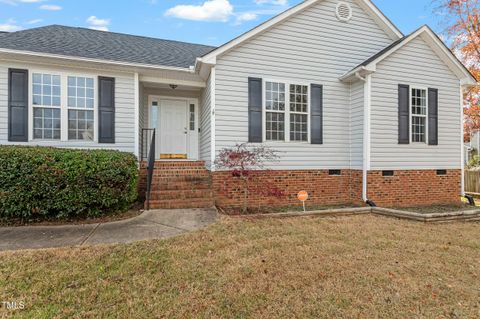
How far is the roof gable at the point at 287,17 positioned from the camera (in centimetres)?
697

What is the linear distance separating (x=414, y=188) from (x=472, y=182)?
6149 millimetres

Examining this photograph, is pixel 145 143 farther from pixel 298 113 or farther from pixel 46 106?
pixel 298 113

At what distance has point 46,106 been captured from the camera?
6848mm

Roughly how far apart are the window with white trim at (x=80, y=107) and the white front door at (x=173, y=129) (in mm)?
2339

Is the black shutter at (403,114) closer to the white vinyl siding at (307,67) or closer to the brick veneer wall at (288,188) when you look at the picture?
Answer: the white vinyl siding at (307,67)

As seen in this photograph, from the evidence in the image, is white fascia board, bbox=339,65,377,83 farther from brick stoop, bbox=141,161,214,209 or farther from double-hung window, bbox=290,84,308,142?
brick stoop, bbox=141,161,214,209

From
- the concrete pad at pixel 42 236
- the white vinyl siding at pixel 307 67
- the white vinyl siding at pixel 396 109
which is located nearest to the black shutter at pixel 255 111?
the white vinyl siding at pixel 307 67

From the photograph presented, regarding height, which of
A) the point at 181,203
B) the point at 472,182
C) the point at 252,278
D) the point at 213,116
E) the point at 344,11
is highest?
the point at 344,11

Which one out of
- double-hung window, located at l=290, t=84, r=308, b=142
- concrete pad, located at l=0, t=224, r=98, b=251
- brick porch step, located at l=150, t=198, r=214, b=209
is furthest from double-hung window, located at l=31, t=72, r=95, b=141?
double-hung window, located at l=290, t=84, r=308, b=142

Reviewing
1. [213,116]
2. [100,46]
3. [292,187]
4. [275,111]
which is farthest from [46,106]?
[292,187]

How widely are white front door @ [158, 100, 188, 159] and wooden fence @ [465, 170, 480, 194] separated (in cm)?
1246

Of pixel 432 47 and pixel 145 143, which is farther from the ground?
pixel 432 47

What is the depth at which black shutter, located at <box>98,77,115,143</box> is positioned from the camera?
721 cm

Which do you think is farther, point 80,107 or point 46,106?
point 80,107
